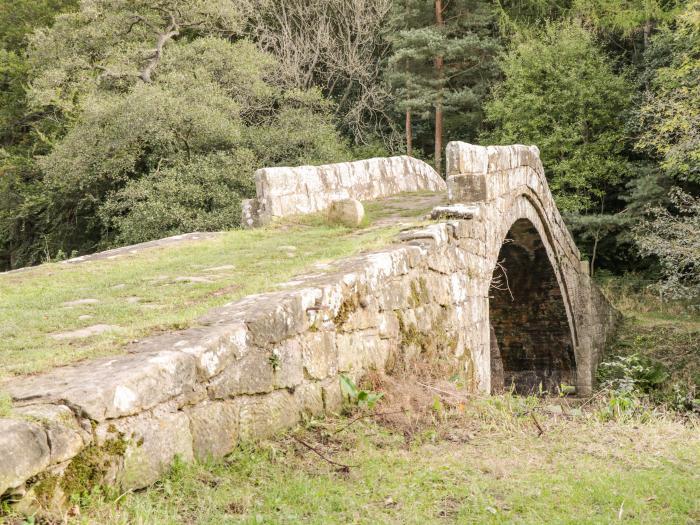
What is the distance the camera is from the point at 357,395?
483cm

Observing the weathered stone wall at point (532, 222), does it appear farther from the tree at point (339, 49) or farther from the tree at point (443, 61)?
the tree at point (339, 49)

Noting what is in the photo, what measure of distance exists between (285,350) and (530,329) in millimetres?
13761

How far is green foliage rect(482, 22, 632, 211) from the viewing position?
22.4 m

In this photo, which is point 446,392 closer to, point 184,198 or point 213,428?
point 213,428

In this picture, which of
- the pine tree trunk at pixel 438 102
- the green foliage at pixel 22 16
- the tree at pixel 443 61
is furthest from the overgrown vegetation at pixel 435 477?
the green foliage at pixel 22 16

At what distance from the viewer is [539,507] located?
3.48m

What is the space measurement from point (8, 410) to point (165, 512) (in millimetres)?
760

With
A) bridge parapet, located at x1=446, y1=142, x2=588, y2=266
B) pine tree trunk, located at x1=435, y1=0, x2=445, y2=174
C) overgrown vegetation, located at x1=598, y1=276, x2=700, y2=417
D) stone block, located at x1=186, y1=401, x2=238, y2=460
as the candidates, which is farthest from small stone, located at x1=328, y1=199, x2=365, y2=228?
pine tree trunk, located at x1=435, y1=0, x2=445, y2=174

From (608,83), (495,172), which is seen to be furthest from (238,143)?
(608,83)

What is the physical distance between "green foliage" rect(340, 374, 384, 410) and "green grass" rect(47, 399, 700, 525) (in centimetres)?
21

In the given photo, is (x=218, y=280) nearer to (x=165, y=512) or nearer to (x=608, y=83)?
(x=165, y=512)

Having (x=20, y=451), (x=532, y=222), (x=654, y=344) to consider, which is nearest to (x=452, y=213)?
(x=532, y=222)

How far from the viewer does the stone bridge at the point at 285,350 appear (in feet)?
9.20

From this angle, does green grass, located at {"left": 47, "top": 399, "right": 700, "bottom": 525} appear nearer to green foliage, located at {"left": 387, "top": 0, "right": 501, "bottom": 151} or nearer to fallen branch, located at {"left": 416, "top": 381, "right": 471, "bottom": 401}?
fallen branch, located at {"left": 416, "top": 381, "right": 471, "bottom": 401}
